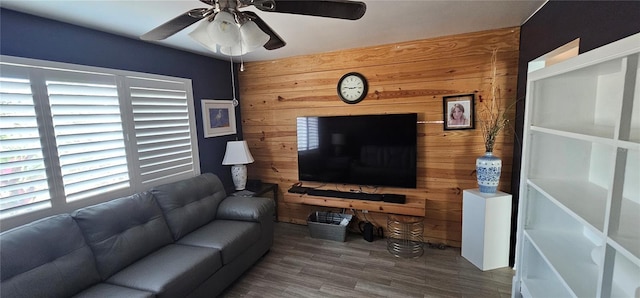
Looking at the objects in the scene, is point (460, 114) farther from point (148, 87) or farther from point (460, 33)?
point (148, 87)

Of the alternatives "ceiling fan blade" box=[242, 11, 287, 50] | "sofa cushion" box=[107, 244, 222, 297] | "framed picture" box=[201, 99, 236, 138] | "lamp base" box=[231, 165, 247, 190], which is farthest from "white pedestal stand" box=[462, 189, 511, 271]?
"framed picture" box=[201, 99, 236, 138]

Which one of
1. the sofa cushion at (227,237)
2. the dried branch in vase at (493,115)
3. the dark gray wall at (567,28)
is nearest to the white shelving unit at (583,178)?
the dark gray wall at (567,28)

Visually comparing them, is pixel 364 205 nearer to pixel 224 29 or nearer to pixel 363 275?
pixel 363 275

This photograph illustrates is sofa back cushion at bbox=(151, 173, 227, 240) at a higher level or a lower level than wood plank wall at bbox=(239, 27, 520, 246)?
lower

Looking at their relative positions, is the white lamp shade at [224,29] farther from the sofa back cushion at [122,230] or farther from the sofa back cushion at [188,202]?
the sofa back cushion at [188,202]

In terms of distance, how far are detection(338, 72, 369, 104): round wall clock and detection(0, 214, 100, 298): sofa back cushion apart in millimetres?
2748

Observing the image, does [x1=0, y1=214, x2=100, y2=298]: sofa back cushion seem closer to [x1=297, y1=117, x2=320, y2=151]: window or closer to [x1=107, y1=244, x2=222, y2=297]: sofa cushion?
[x1=107, y1=244, x2=222, y2=297]: sofa cushion

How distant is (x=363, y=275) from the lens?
8.54 ft

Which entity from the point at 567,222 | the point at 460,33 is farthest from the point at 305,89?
the point at 567,222

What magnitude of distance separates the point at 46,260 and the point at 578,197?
300cm

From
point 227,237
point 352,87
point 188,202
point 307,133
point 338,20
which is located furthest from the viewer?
point 307,133

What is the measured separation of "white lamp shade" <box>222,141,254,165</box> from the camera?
11.3 ft

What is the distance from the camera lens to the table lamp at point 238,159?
3.46 meters

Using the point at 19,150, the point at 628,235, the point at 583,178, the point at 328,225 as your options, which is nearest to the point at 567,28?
the point at 583,178
